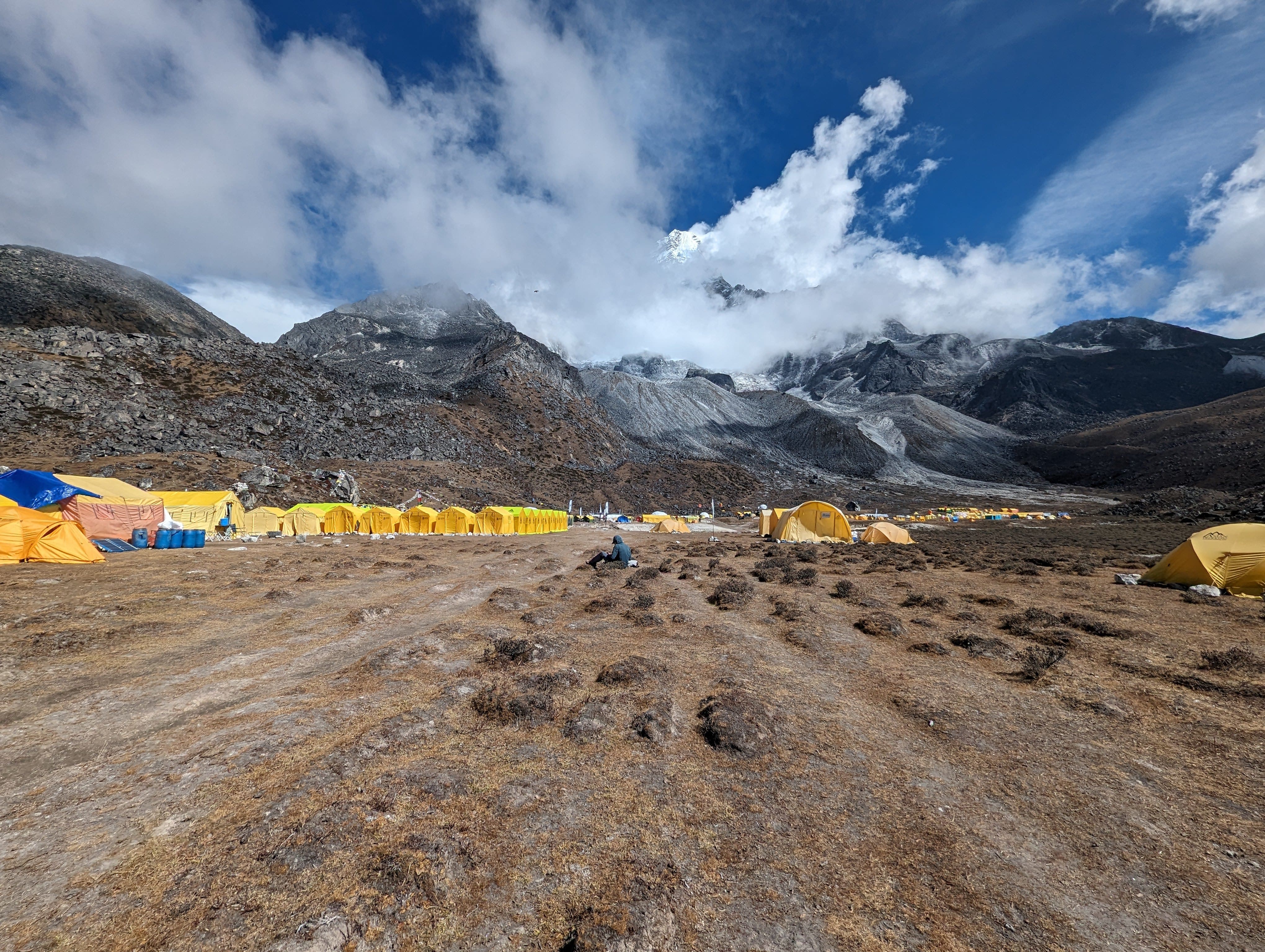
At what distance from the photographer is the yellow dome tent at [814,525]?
99.2 ft

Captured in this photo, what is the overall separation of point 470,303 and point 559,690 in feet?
627

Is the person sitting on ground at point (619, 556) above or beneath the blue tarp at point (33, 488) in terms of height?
beneath

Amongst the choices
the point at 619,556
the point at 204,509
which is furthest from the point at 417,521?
the point at 619,556

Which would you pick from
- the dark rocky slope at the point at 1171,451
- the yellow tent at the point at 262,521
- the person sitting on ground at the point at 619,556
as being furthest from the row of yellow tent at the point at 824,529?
the dark rocky slope at the point at 1171,451

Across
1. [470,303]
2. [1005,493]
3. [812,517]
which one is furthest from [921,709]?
[470,303]

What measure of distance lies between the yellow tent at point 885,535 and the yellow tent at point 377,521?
103ft

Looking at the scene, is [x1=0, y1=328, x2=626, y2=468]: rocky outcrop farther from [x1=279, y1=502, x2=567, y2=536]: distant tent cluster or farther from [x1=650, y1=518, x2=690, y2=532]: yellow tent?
[x1=650, y1=518, x2=690, y2=532]: yellow tent

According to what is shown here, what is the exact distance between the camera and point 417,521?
34.1 meters

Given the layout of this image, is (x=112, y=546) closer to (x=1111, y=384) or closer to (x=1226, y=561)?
(x=1226, y=561)

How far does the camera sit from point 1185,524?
3706cm

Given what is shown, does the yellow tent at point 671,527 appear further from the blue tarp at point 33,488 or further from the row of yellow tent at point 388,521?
the blue tarp at point 33,488

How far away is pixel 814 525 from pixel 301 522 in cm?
3309

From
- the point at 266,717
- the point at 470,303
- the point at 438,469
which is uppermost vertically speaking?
the point at 470,303

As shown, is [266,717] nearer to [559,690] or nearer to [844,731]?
[559,690]
